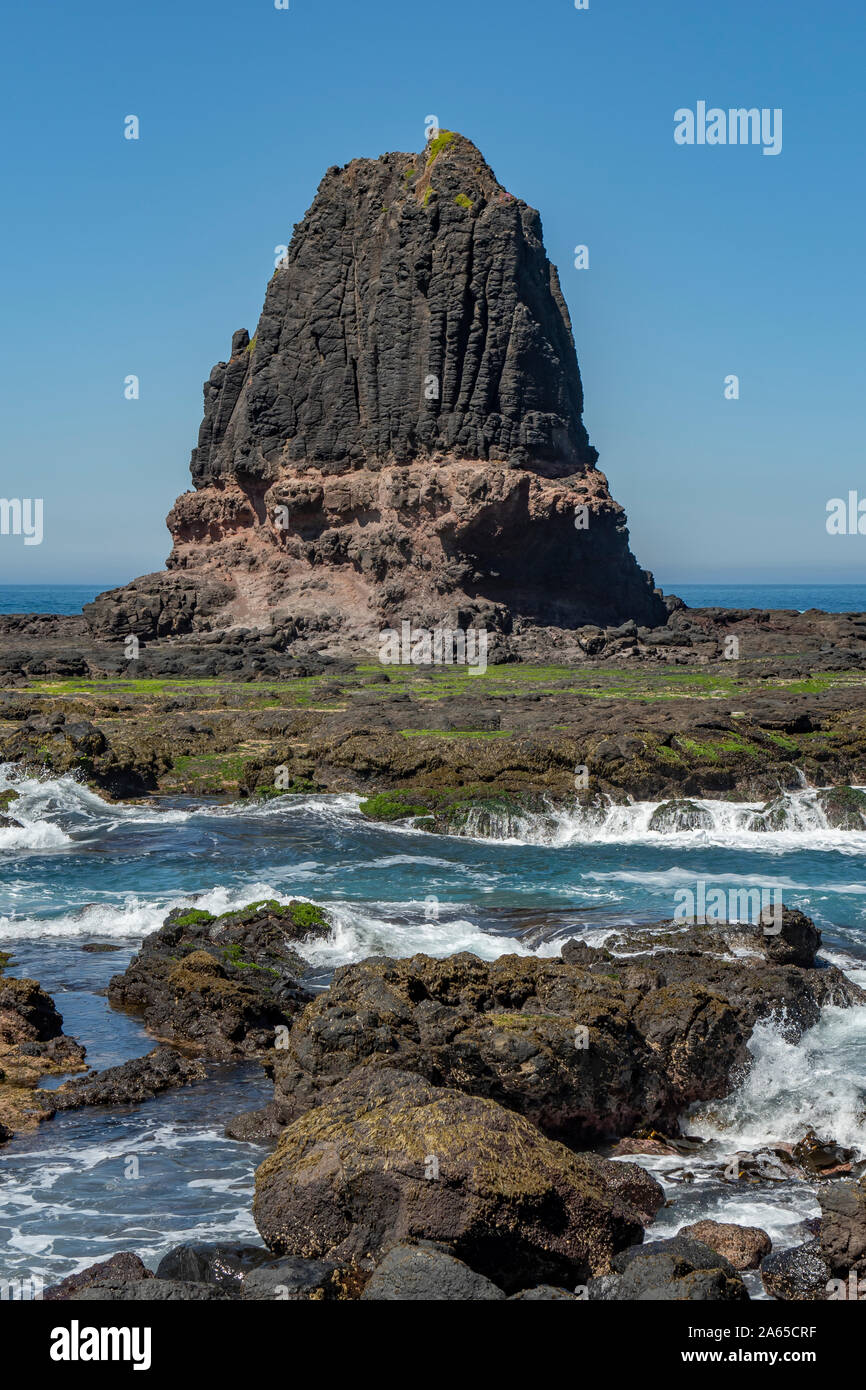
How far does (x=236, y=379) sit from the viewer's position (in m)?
82.5

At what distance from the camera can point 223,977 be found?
1781 cm

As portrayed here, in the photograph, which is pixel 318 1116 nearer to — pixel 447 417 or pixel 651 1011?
pixel 651 1011

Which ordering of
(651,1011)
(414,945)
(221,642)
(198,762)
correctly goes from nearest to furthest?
(651,1011), (414,945), (198,762), (221,642)

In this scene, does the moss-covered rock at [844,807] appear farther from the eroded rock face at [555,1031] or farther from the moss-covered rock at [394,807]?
the eroded rock face at [555,1031]

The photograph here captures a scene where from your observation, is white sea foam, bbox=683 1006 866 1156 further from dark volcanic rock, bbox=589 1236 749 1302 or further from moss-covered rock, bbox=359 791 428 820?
moss-covered rock, bbox=359 791 428 820

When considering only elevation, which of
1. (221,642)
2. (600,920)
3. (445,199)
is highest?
(445,199)

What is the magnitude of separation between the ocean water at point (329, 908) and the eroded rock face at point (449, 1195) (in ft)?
3.49

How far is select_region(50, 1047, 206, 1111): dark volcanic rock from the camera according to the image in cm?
1435

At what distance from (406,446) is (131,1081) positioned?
59186 millimetres

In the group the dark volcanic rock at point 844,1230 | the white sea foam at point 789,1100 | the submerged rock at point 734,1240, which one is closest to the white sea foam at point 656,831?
the white sea foam at point 789,1100

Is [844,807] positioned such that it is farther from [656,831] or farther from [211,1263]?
[211,1263]

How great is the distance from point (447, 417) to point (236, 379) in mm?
19405
